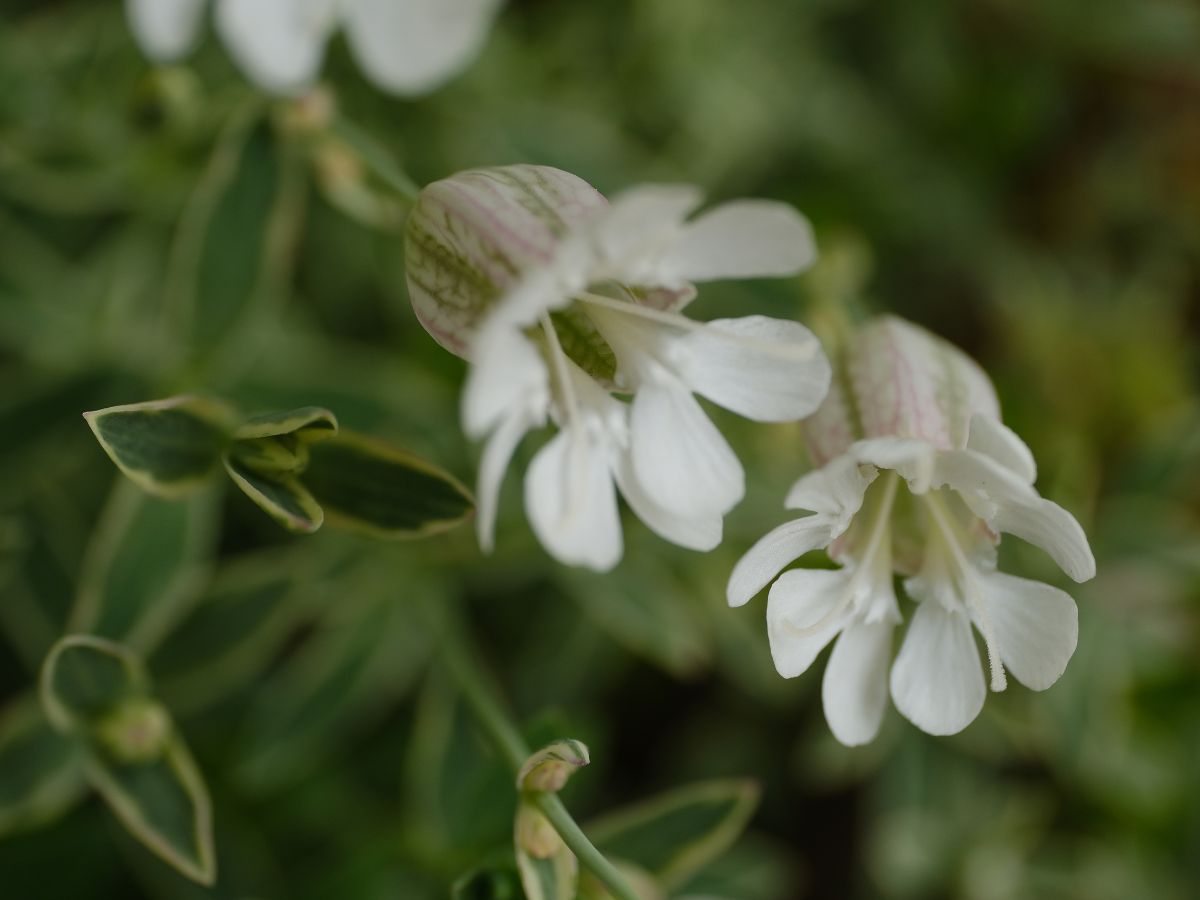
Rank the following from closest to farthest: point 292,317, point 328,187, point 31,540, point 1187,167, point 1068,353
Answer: point 328,187 → point 31,540 → point 292,317 → point 1068,353 → point 1187,167

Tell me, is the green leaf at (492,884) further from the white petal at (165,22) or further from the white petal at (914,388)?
the white petal at (165,22)

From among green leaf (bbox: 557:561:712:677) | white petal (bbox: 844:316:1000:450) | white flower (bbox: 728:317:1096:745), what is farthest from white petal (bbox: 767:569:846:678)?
green leaf (bbox: 557:561:712:677)

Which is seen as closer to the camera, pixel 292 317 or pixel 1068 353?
pixel 292 317

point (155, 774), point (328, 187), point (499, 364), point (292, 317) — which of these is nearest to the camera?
point (499, 364)

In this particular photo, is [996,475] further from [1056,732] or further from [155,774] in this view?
[1056,732]

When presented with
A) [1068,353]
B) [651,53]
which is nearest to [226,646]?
[651,53]

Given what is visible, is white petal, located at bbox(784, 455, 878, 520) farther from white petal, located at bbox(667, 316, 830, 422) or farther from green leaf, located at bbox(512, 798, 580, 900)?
green leaf, located at bbox(512, 798, 580, 900)
